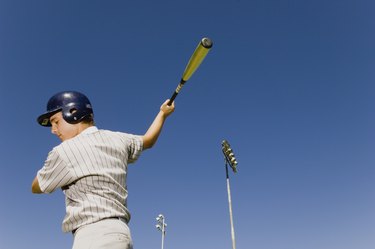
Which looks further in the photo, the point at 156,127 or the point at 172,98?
the point at 172,98

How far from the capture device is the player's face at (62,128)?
Result: 12.3ft

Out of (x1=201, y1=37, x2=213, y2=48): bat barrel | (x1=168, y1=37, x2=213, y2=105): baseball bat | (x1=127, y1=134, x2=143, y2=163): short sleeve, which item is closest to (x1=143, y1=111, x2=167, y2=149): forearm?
(x1=127, y1=134, x2=143, y2=163): short sleeve

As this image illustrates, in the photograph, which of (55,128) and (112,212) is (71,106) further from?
(112,212)

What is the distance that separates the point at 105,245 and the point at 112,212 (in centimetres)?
30

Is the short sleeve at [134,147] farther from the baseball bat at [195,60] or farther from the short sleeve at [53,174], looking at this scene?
the baseball bat at [195,60]

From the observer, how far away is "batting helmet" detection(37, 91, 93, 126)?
3.77 m

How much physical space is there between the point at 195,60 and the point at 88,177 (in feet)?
6.68

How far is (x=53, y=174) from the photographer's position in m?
3.38

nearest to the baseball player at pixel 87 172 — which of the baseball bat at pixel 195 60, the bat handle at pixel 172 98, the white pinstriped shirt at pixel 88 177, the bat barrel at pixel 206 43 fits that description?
the white pinstriped shirt at pixel 88 177

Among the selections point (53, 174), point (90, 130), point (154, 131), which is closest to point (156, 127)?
point (154, 131)

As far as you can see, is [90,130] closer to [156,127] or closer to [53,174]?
[53,174]

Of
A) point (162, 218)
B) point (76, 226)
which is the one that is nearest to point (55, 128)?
point (76, 226)

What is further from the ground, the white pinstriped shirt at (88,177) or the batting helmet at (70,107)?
the batting helmet at (70,107)

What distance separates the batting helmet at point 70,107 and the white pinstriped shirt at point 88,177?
23 centimetres
